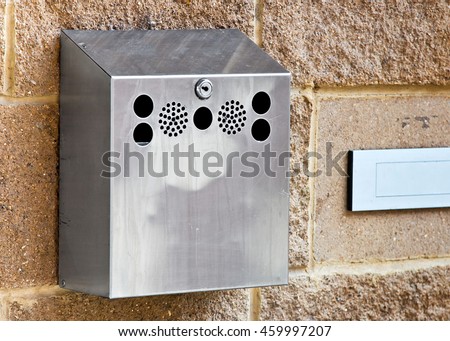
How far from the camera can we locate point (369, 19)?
2.03 m

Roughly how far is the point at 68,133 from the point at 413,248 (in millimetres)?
Result: 851

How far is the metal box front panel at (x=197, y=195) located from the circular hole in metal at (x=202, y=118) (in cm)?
1

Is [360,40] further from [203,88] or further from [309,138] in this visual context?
[203,88]

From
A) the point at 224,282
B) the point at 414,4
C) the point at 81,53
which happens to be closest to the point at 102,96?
the point at 81,53

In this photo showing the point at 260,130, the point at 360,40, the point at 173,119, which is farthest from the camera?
the point at 360,40

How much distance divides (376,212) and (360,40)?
385mm

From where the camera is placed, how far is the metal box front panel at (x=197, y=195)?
165cm

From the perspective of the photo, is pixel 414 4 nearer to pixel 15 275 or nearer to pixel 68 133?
pixel 68 133

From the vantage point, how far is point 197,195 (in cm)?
170

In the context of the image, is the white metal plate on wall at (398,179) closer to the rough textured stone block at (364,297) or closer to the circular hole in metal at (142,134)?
the rough textured stone block at (364,297)

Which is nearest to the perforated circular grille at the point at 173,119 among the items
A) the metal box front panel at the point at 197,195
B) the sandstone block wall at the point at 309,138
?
the metal box front panel at the point at 197,195

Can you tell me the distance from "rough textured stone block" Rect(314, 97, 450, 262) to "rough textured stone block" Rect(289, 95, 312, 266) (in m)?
0.03

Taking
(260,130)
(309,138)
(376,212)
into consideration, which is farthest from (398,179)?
(260,130)

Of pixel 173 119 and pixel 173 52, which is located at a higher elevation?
pixel 173 52
